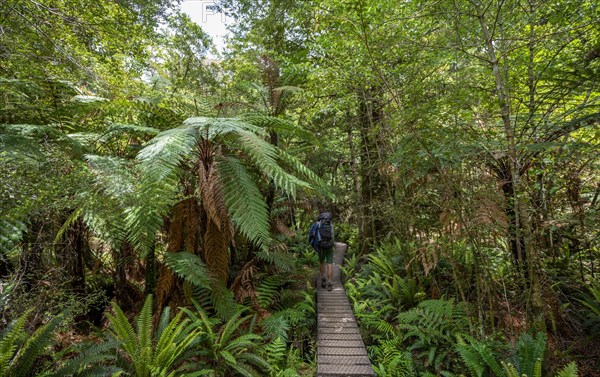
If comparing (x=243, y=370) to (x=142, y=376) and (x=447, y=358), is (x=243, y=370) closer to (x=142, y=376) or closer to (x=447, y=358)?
(x=142, y=376)

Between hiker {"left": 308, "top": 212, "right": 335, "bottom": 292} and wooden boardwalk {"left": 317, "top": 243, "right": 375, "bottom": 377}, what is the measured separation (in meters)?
0.32

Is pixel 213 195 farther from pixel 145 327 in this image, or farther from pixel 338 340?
pixel 338 340

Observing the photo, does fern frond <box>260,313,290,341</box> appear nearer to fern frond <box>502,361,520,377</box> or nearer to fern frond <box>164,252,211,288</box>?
fern frond <box>164,252,211,288</box>

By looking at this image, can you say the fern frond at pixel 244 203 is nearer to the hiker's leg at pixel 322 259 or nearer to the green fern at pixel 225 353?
the green fern at pixel 225 353

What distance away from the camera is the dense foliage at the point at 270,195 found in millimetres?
2082

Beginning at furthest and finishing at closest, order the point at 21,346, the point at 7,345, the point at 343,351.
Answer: the point at 343,351
the point at 21,346
the point at 7,345

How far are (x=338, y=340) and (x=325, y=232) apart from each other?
5.40ft

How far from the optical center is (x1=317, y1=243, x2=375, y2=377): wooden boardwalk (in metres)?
2.95

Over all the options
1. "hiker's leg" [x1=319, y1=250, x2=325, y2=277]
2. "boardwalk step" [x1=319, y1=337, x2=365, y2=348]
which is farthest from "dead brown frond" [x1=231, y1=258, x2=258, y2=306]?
"hiker's leg" [x1=319, y1=250, x2=325, y2=277]

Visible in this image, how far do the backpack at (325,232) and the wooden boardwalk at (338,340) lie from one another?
925 mm

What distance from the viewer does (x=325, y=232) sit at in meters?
4.54

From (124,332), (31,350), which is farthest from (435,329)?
(31,350)

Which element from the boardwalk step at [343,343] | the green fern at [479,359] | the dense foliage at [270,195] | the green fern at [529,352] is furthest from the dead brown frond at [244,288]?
the green fern at [529,352]

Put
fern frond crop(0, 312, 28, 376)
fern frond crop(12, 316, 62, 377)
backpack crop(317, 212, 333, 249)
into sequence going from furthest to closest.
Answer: backpack crop(317, 212, 333, 249) < fern frond crop(12, 316, 62, 377) < fern frond crop(0, 312, 28, 376)
